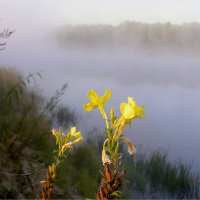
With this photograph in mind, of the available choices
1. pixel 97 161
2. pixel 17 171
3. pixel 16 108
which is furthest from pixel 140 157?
pixel 17 171

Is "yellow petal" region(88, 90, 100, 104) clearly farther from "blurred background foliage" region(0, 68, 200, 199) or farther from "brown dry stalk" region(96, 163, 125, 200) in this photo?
"blurred background foliage" region(0, 68, 200, 199)

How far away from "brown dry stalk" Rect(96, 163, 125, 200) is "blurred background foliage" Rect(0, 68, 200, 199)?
9.60 feet

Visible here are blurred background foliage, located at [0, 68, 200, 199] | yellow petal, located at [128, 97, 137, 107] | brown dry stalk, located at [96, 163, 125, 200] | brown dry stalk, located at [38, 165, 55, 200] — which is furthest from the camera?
blurred background foliage, located at [0, 68, 200, 199]

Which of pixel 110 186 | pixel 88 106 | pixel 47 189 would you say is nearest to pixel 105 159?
pixel 110 186

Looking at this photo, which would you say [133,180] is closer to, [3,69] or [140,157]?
[140,157]

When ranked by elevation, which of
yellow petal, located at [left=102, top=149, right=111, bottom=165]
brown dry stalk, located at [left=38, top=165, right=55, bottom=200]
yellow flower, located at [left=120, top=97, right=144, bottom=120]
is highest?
yellow flower, located at [left=120, top=97, right=144, bottom=120]

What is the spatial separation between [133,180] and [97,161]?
1320 millimetres

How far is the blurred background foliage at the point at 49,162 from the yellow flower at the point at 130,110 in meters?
2.85

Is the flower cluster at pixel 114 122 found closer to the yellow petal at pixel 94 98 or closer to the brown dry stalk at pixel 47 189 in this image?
the yellow petal at pixel 94 98

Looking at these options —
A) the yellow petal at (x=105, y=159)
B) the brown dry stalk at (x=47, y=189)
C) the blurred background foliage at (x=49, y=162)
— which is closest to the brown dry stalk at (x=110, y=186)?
the yellow petal at (x=105, y=159)

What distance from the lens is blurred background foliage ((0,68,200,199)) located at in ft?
20.5

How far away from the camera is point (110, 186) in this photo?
1289 mm

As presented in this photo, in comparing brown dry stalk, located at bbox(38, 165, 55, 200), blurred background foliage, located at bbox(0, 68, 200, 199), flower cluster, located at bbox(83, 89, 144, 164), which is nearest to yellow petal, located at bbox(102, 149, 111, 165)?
flower cluster, located at bbox(83, 89, 144, 164)

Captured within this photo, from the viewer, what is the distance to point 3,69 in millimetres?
12414
